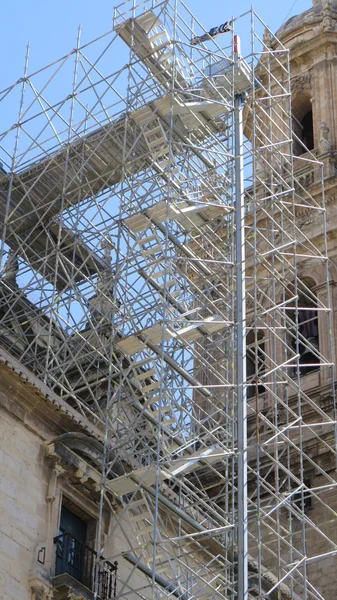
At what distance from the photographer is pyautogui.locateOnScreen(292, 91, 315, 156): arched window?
55500 millimetres

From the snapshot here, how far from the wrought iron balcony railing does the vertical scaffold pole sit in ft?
7.15

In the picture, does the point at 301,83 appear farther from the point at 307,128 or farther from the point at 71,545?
the point at 71,545

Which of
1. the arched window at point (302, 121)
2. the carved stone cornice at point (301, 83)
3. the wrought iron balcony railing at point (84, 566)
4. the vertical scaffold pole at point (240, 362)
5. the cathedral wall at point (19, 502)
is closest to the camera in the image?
the cathedral wall at point (19, 502)

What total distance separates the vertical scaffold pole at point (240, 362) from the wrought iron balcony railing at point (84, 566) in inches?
85.9

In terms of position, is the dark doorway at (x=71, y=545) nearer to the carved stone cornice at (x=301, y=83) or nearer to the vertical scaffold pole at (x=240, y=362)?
the vertical scaffold pole at (x=240, y=362)

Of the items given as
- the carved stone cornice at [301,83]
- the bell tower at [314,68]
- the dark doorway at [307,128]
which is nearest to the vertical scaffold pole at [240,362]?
the bell tower at [314,68]

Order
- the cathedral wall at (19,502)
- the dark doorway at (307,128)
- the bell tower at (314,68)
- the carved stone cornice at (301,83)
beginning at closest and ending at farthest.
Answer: the cathedral wall at (19,502) < the bell tower at (314,68) < the carved stone cornice at (301,83) < the dark doorway at (307,128)

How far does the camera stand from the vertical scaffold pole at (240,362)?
31.9 metres

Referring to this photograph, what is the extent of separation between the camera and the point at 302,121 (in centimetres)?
5628

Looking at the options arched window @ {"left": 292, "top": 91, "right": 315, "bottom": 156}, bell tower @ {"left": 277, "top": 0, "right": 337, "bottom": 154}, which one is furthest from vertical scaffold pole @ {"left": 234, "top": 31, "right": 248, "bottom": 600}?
arched window @ {"left": 292, "top": 91, "right": 315, "bottom": 156}

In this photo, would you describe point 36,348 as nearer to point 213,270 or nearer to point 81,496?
point 213,270

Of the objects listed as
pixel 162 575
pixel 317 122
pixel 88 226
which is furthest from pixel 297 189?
pixel 162 575

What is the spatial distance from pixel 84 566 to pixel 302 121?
1062 inches

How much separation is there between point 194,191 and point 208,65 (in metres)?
2.92
